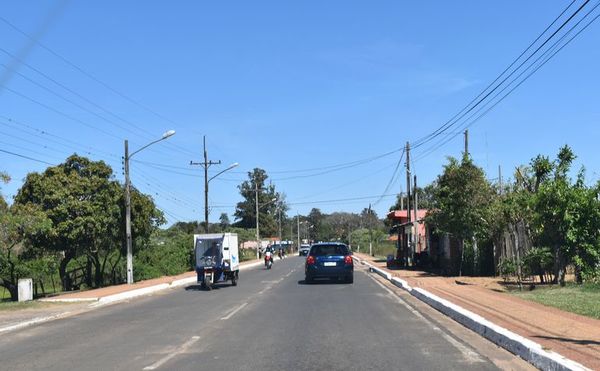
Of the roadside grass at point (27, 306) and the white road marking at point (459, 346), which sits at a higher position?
the white road marking at point (459, 346)

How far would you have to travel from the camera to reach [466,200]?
87.2 ft

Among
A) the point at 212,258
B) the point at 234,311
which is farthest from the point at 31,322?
the point at 212,258

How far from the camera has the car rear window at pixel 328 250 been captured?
26.5 m

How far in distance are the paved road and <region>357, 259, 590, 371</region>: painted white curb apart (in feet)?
0.66

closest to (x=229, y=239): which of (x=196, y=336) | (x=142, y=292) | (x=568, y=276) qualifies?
(x=142, y=292)

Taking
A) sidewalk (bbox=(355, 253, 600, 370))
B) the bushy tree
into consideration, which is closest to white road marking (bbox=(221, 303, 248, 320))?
sidewalk (bbox=(355, 253, 600, 370))

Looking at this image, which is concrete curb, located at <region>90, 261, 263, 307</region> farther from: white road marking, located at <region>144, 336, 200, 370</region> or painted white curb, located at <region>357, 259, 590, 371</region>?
painted white curb, located at <region>357, 259, 590, 371</region>

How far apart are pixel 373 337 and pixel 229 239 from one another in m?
17.1

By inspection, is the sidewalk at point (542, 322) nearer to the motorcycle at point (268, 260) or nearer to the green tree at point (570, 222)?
the green tree at point (570, 222)

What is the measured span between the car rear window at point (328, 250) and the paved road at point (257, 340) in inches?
320

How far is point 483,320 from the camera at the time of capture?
11938mm

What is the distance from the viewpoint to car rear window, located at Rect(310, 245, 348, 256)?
1043 inches

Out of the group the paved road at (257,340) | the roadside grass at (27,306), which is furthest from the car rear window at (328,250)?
the roadside grass at (27,306)

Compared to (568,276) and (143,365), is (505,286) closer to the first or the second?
(568,276)
